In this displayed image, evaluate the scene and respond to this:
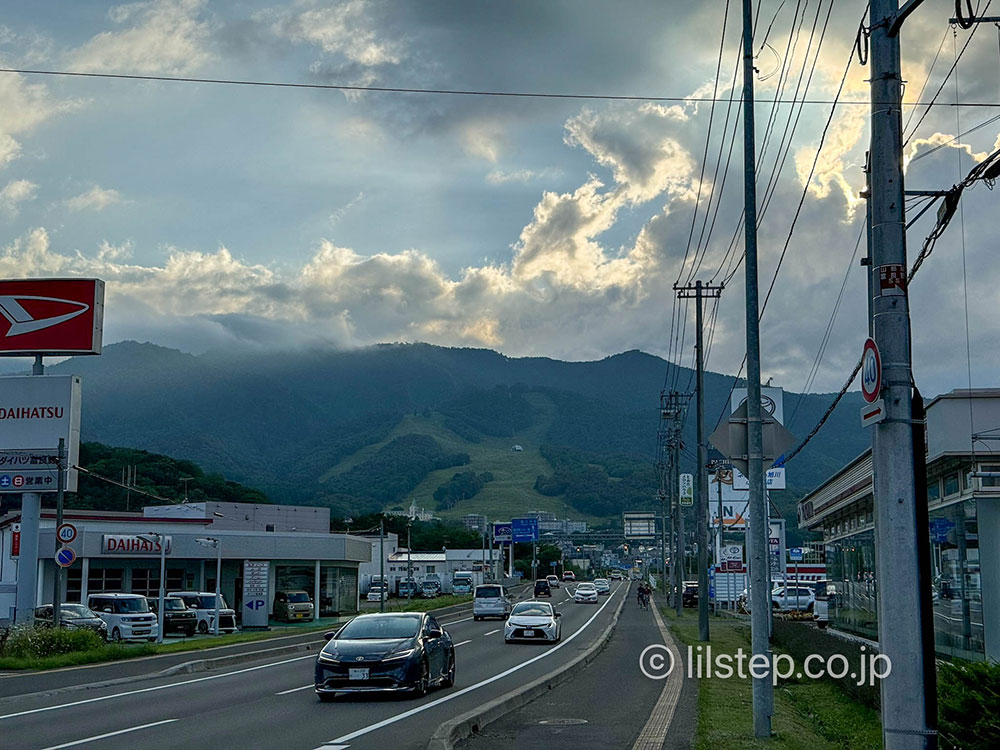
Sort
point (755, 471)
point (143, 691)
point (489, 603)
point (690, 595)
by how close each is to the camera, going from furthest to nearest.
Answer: point (690, 595), point (489, 603), point (143, 691), point (755, 471)

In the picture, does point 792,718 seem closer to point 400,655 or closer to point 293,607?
point 400,655

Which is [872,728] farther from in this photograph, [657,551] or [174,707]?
[657,551]

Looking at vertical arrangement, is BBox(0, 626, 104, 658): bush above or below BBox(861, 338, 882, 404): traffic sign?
below

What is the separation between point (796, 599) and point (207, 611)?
3345 cm

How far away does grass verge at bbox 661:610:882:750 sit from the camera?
13859 mm

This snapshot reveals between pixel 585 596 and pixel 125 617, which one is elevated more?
pixel 125 617

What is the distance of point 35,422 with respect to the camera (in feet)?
120

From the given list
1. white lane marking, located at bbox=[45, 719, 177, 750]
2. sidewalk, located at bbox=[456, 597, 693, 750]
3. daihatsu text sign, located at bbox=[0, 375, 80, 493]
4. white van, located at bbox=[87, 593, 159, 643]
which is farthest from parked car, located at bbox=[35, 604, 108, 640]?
white lane marking, located at bbox=[45, 719, 177, 750]

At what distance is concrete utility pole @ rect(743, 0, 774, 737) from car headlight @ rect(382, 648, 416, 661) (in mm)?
6009

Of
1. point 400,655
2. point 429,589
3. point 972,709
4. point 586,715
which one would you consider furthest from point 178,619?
point 429,589

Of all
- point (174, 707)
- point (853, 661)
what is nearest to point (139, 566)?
point (174, 707)

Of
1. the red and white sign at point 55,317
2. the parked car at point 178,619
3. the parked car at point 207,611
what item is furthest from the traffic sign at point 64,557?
the parked car at point 207,611

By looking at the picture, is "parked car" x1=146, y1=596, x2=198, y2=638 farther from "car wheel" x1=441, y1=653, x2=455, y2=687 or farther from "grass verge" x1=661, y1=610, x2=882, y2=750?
"grass verge" x1=661, y1=610, x2=882, y2=750

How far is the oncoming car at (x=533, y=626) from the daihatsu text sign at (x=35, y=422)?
15.8 metres
